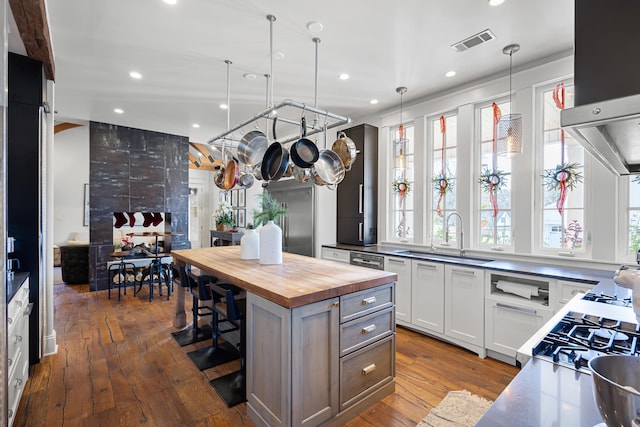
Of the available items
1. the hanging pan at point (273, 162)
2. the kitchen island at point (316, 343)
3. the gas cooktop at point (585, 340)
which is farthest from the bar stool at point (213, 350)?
the gas cooktop at point (585, 340)

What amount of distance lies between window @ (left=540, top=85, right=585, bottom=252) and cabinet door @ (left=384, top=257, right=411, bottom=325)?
4.53 feet

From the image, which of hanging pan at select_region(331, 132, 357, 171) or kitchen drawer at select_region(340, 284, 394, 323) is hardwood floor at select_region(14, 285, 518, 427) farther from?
hanging pan at select_region(331, 132, 357, 171)

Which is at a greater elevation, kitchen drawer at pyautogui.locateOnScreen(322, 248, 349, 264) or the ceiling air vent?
the ceiling air vent

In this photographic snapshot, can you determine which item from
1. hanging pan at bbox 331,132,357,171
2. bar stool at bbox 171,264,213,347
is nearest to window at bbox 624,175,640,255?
hanging pan at bbox 331,132,357,171

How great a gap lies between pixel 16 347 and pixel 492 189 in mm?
4303

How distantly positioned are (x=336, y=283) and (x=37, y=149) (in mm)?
2774

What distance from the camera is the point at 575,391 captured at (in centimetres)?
79

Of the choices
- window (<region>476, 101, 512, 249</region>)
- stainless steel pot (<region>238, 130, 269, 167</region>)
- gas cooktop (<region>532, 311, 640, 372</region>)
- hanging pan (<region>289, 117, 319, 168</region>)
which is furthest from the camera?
window (<region>476, 101, 512, 249</region>)

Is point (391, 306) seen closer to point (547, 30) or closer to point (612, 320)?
point (612, 320)

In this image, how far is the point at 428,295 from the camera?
3.35 meters

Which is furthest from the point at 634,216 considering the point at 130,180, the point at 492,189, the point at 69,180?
the point at 69,180

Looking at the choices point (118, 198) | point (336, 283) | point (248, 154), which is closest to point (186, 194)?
point (118, 198)

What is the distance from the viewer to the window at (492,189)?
3441 mm

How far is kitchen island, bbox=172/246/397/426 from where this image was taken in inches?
68.2
